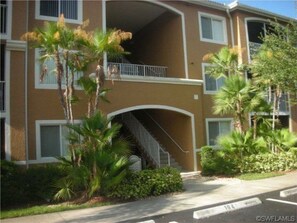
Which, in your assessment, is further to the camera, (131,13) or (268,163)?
(131,13)

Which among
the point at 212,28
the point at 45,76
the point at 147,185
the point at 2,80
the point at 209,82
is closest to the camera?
the point at 147,185

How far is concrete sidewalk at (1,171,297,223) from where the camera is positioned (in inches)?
349

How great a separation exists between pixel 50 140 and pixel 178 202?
6.07 meters

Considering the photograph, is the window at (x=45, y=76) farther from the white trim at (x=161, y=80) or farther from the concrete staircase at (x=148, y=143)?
the concrete staircase at (x=148, y=143)

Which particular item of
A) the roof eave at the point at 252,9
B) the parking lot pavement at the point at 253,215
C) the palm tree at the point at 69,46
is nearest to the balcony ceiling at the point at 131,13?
the roof eave at the point at 252,9

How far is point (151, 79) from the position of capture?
52.9 feet

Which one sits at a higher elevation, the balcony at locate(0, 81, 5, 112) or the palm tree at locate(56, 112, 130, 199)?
the balcony at locate(0, 81, 5, 112)

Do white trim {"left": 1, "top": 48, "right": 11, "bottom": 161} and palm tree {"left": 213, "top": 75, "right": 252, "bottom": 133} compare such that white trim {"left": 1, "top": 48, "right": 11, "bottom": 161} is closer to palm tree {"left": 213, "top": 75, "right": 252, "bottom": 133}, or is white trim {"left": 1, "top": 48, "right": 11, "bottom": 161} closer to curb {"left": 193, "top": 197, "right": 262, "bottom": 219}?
curb {"left": 193, "top": 197, "right": 262, "bottom": 219}

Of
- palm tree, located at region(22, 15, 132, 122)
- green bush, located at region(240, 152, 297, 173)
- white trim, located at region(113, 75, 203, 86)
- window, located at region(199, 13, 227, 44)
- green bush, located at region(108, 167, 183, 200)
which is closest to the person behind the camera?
green bush, located at region(108, 167, 183, 200)

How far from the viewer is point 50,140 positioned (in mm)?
13656

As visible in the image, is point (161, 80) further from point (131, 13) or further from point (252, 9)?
point (252, 9)

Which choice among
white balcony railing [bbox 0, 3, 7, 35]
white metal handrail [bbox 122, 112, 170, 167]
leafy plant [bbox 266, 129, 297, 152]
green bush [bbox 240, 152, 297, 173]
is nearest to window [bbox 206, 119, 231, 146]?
leafy plant [bbox 266, 129, 297, 152]

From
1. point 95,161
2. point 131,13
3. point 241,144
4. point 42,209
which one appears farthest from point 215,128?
point 42,209

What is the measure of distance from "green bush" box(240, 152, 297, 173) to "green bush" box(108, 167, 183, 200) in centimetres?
462
